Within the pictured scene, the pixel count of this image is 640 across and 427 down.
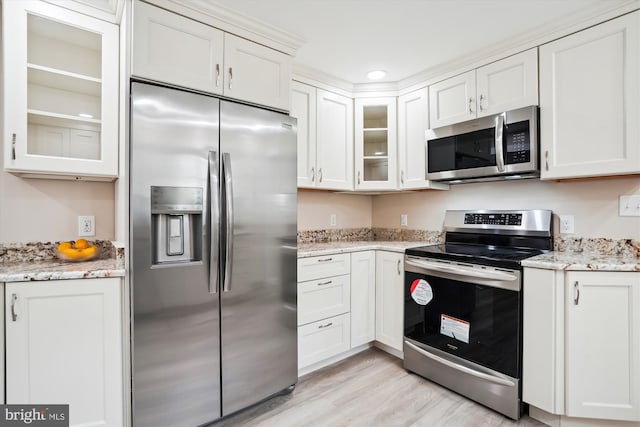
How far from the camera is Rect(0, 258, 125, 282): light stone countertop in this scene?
1.46 metres

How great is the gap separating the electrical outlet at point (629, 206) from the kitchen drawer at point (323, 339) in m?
1.96

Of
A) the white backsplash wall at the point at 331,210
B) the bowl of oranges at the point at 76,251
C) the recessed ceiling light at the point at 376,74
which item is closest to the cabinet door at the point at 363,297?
the white backsplash wall at the point at 331,210

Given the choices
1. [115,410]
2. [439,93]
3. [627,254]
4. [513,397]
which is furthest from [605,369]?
[115,410]

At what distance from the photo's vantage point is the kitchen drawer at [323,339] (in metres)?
2.32

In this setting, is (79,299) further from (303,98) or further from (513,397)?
(513,397)

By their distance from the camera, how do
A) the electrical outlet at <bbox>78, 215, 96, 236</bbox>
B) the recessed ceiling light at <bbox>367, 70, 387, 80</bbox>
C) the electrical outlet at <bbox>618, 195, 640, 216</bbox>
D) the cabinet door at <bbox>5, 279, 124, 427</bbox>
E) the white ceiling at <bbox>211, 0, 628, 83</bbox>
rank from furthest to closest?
1. the recessed ceiling light at <bbox>367, 70, 387, 80</bbox>
2. the electrical outlet at <bbox>78, 215, 96, 236</bbox>
3. the electrical outlet at <bbox>618, 195, 640, 216</bbox>
4. the white ceiling at <bbox>211, 0, 628, 83</bbox>
5. the cabinet door at <bbox>5, 279, 124, 427</bbox>

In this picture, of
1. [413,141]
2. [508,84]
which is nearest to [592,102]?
[508,84]

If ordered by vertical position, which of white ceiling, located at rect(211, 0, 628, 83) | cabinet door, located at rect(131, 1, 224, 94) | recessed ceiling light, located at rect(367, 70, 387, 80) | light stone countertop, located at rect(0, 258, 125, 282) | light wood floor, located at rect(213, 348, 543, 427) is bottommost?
light wood floor, located at rect(213, 348, 543, 427)

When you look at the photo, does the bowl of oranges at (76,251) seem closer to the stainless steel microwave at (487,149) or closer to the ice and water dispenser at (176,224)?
the ice and water dispenser at (176,224)

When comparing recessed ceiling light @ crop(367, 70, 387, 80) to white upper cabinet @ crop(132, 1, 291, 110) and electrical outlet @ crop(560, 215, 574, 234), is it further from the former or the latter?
electrical outlet @ crop(560, 215, 574, 234)

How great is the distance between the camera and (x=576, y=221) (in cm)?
214

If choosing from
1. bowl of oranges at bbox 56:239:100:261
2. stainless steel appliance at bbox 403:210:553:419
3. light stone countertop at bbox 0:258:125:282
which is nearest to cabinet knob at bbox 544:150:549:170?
stainless steel appliance at bbox 403:210:553:419

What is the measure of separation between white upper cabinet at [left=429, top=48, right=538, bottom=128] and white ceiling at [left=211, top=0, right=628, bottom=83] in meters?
0.16

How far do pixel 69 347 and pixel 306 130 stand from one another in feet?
6.75
